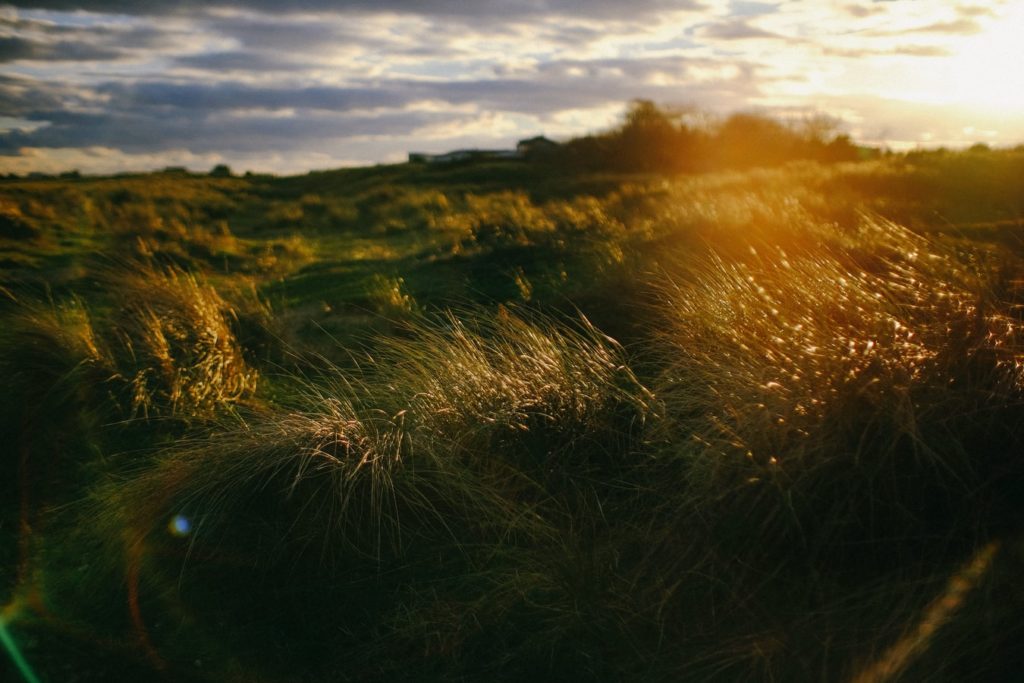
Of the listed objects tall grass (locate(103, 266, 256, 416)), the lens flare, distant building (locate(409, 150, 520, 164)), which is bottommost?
the lens flare

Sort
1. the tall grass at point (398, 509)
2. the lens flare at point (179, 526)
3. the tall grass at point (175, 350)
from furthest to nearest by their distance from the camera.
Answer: the tall grass at point (175, 350)
the lens flare at point (179, 526)
the tall grass at point (398, 509)

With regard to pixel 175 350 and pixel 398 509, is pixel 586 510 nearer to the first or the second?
pixel 398 509

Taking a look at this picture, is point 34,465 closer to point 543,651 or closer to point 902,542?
point 543,651

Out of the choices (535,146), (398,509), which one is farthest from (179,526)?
(535,146)

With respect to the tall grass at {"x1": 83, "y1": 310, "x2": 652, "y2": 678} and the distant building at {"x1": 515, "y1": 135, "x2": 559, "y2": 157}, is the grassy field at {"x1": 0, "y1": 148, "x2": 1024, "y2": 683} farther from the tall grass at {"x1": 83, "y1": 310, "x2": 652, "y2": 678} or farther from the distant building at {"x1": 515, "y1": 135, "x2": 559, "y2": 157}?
the distant building at {"x1": 515, "y1": 135, "x2": 559, "y2": 157}

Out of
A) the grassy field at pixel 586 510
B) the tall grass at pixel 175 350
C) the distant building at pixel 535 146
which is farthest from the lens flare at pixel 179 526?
the distant building at pixel 535 146

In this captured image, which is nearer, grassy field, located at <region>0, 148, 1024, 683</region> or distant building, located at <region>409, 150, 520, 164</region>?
grassy field, located at <region>0, 148, 1024, 683</region>

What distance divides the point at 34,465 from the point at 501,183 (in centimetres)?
2756

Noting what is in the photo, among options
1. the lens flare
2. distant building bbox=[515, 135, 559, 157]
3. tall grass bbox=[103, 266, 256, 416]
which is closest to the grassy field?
Answer: the lens flare

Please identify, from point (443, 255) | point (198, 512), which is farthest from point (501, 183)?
point (198, 512)

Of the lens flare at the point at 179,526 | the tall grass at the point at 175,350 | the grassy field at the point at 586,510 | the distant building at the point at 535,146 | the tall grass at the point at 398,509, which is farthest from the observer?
the distant building at the point at 535,146

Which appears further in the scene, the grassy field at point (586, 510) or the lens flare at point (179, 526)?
the lens flare at point (179, 526)

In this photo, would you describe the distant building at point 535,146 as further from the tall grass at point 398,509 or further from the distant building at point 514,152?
the tall grass at point 398,509

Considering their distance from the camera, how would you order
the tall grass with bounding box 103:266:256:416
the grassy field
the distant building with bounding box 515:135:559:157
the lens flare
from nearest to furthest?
the grassy field → the lens flare → the tall grass with bounding box 103:266:256:416 → the distant building with bounding box 515:135:559:157
